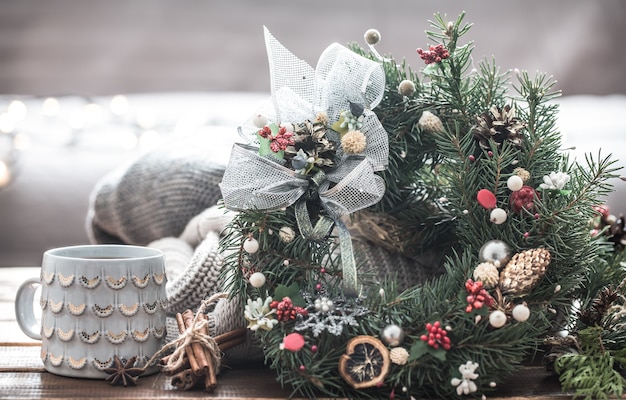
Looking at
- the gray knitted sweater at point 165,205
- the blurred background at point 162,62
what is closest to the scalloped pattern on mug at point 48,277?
the gray knitted sweater at point 165,205

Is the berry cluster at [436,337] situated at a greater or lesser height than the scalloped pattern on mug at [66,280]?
lesser

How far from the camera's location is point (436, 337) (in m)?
0.54

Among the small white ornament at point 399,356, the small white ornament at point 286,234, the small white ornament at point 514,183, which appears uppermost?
the small white ornament at point 514,183

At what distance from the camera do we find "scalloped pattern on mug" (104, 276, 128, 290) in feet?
1.91

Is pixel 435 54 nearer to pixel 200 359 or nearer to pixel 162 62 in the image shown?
pixel 200 359

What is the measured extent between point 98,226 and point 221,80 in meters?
0.96

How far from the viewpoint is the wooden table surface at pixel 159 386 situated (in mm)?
556

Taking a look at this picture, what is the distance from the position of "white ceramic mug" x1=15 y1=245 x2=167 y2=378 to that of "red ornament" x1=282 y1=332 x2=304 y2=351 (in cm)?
13

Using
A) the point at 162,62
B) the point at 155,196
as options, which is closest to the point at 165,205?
the point at 155,196

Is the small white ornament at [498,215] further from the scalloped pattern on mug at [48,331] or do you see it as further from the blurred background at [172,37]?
the blurred background at [172,37]

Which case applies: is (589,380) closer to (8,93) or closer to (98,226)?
(98,226)

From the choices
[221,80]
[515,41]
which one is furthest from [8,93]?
[515,41]

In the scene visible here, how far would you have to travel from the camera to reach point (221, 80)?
1989 mm

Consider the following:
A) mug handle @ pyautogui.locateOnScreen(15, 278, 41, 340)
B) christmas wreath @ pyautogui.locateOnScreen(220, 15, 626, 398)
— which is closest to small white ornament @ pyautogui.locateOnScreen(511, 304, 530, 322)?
christmas wreath @ pyautogui.locateOnScreen(220, 15, 626, 398)
